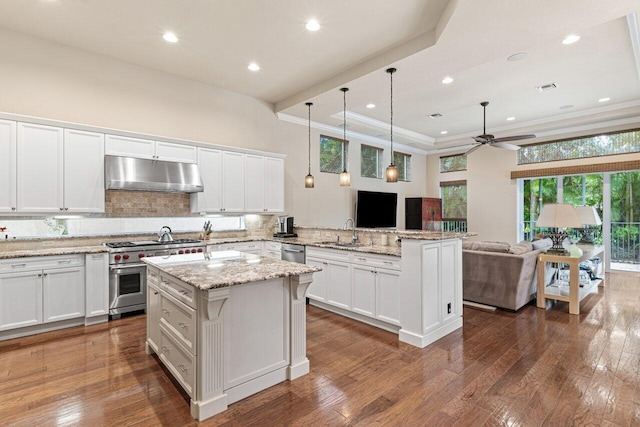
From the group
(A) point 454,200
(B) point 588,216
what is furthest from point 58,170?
(A) point 454,200

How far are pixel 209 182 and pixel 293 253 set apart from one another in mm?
1756

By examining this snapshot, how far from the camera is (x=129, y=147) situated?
437 centimetres

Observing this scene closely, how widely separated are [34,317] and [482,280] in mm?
5555

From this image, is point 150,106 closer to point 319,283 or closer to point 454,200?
point 319,283

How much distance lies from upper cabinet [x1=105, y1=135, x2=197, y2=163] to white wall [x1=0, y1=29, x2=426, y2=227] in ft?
1.23

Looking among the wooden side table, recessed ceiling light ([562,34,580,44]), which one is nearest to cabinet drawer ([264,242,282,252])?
the wooden side table

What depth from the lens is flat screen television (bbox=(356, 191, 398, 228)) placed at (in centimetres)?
766

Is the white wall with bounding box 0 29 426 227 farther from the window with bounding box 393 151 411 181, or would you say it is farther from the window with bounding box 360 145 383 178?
the window with bounding box 393 151 411 181

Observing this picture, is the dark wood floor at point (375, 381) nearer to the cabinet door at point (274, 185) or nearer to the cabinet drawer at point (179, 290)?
the cabinet drawer at point (179, 290)

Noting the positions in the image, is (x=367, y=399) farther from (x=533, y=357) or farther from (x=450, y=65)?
(x=450, y=65)

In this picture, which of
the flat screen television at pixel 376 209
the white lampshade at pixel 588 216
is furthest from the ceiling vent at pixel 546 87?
the flat screen television at pixel 376 209

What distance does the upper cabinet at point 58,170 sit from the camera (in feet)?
12.1

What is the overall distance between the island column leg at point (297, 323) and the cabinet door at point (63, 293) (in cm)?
289

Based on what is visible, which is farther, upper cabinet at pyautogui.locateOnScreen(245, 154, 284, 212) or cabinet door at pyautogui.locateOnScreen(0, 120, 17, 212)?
upper cabinet at pyautogui.locateOnScreen(245, 154, 284, 212)
